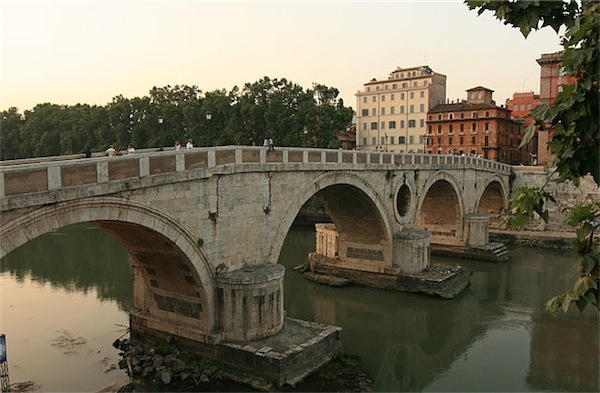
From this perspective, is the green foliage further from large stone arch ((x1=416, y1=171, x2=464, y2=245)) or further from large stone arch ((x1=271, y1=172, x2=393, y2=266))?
large stone arch ((x1=271, y1=172, x2=393, y2=266))

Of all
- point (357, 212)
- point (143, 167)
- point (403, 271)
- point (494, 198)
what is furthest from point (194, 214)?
point (494, 198)

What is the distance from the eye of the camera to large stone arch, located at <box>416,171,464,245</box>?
2638 centimetres

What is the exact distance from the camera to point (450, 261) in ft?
84.0

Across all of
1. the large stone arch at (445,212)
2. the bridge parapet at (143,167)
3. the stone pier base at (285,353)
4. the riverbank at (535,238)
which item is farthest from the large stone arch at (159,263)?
the riverbank at (535,238)

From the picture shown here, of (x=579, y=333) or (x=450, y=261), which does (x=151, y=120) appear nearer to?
(x=450, y=261)

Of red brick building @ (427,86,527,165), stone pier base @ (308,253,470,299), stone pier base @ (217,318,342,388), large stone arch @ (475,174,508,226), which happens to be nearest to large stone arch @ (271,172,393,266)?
stone pier base @ (308,253,470,299)

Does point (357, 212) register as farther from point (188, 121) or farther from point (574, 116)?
point (188, 121)

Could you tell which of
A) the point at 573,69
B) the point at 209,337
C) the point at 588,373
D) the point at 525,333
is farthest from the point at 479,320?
the point at 573,69

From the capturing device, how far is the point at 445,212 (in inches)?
1060

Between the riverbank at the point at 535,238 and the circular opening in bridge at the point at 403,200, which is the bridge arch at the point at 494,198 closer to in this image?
the riverbank at the point at 535,238

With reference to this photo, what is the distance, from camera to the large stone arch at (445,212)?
26.4 m

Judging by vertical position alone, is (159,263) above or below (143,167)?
below

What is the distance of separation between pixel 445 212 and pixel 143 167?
19.8 metres

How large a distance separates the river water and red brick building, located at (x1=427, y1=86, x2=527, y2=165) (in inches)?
765
